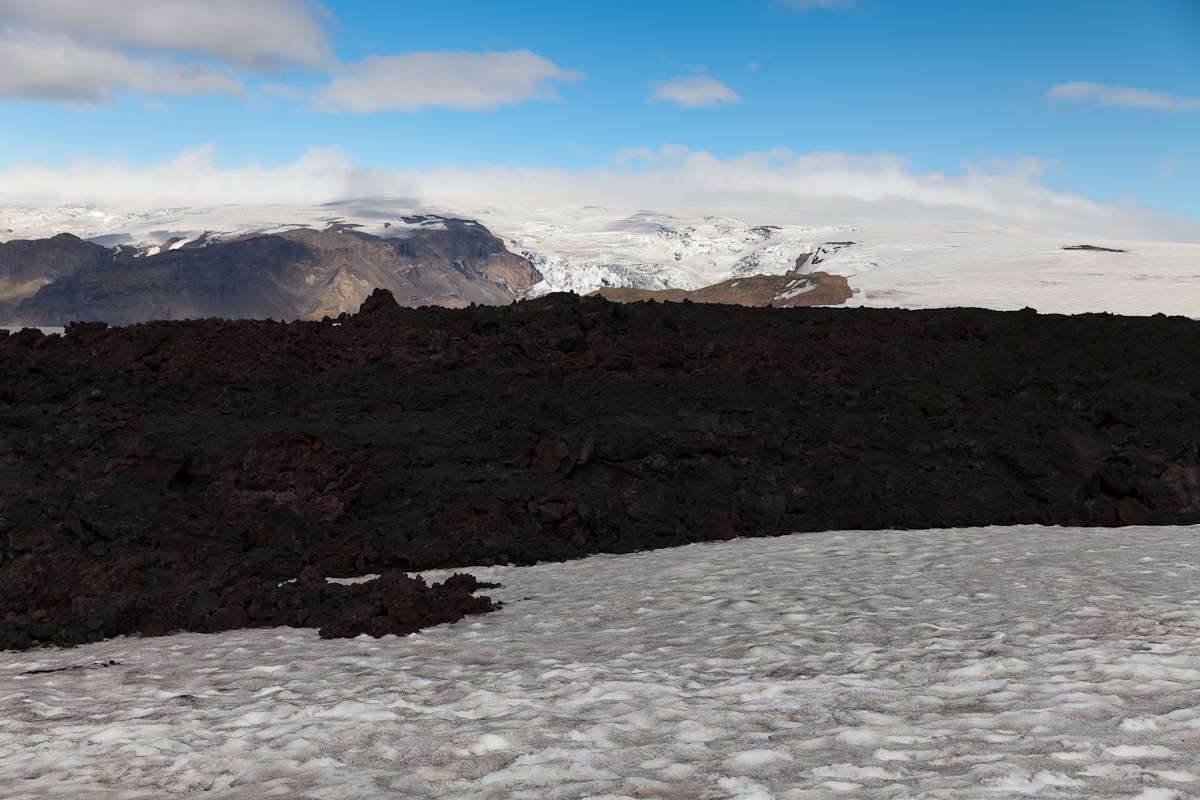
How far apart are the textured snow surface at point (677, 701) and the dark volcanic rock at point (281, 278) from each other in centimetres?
11542

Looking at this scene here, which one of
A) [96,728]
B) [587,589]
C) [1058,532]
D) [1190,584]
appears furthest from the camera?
[1058,532]

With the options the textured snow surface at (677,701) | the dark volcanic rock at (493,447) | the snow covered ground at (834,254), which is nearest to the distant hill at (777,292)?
the snow covered ground at (834,254)

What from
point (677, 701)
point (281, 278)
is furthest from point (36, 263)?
point (677, 701)

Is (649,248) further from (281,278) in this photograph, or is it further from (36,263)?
(36,263)

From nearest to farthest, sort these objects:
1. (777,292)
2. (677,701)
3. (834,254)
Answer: (677,701), (777,292), (834,254)

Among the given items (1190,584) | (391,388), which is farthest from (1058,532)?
(391,388)

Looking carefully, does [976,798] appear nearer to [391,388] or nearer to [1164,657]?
[1164,657]

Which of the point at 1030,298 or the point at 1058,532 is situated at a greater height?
the point at 1030,298

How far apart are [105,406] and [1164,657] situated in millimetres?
12722

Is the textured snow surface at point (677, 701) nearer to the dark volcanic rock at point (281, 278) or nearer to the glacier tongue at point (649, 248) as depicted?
the glacier tongue at point (649, 248)

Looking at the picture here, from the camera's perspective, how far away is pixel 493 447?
13102 millimetres

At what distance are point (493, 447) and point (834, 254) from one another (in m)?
89.6

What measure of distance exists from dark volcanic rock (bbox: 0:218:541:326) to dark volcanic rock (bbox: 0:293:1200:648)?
340 feet

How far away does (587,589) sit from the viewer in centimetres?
902
